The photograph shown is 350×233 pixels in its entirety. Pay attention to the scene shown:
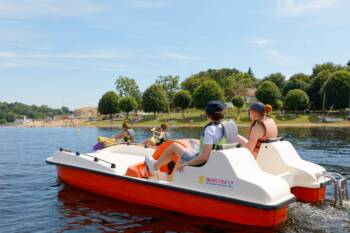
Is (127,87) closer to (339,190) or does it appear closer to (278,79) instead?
(278,79)

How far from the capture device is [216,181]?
21.8 feet

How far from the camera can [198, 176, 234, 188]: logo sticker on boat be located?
6496 millimetres

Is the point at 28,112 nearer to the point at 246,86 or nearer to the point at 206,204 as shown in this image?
the point at 246,86

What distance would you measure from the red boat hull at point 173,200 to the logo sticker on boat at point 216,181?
27 cm

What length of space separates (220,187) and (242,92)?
9256cm

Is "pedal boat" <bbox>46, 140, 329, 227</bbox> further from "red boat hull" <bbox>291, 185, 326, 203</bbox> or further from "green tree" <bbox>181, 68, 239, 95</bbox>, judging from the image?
"green tree" <bbox>181, 68, 239, 95</bbox>

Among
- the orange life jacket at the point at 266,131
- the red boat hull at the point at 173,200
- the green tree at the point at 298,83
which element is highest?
the green tree at the point at 298,83

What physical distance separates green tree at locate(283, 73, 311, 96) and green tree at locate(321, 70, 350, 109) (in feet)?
30.7

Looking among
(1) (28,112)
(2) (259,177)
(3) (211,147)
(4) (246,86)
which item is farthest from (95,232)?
(1) (28,112)

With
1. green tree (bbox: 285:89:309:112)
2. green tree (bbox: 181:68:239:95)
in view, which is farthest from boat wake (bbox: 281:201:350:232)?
green tree (bbox: 181:68:239:95)

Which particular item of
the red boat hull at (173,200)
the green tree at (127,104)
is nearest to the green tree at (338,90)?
the green tree at (127,104)

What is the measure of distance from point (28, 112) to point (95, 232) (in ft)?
598

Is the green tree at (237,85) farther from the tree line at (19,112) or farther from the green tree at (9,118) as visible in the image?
the green tree at (9,118)

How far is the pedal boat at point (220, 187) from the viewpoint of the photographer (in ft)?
20.7
